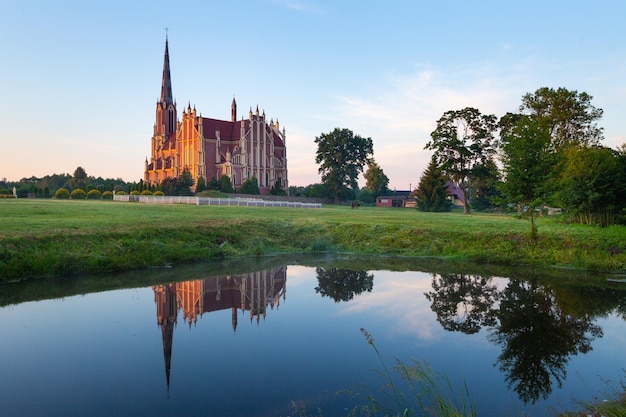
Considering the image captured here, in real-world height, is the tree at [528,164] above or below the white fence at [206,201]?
above

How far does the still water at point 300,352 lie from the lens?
21.0 ft

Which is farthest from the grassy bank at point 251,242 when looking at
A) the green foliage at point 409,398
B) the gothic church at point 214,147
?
the gothic church at point 214,147

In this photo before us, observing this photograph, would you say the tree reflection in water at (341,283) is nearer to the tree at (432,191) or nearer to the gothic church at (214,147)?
the tree at (432,191)

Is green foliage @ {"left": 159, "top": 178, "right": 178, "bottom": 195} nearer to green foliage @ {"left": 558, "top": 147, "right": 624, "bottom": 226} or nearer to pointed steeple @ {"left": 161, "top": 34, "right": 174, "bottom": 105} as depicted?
pointed steeple @ {"left": 161, "top": 34, "right": 174, "bottom": 105}

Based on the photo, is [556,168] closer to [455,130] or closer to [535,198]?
[535,198]

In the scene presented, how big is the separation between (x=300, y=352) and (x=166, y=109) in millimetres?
95856

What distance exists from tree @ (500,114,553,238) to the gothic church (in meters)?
62.2

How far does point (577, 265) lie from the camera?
1738 centimetres

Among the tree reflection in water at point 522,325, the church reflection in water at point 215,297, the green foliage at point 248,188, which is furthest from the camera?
the green foliage at point 248,188

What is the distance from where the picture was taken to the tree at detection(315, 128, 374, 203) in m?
79.4

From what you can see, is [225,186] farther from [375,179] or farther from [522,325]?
[522,325]

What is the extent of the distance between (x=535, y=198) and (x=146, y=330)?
653 inches

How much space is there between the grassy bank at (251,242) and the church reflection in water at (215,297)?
146 inches

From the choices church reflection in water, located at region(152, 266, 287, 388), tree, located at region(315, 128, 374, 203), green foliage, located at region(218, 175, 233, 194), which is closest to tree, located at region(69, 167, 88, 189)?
green foliage, located at region(218, 175, 233, 194)
